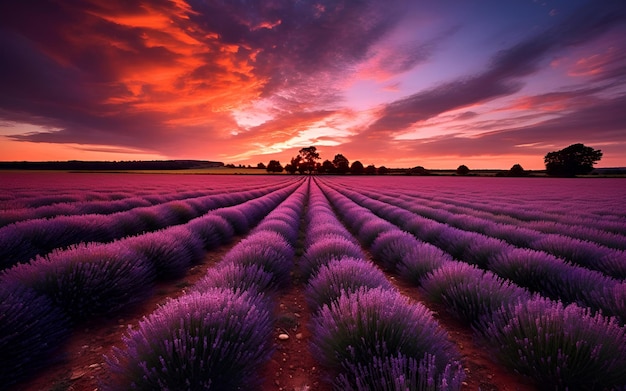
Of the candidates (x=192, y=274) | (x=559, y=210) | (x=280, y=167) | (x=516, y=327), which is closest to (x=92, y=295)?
(x=192, y=274)

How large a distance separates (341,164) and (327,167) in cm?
560

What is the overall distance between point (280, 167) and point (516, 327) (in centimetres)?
9090

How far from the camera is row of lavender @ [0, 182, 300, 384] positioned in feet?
6.23

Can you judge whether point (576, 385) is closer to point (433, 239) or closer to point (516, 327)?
point (516, 327)

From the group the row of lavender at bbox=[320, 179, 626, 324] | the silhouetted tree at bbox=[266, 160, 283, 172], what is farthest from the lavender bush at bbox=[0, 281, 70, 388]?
A: the silhouetted tree at bbox=[266, 160, 283, 172]

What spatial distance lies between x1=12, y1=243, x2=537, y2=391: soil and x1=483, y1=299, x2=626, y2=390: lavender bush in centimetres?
19

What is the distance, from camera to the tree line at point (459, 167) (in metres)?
54.4

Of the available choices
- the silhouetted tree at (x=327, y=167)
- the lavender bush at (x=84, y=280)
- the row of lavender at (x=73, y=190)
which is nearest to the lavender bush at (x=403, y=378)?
the lavender bush at (x=84, y=280)

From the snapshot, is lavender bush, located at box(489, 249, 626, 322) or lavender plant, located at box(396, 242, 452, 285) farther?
lavender plant, located at box(396, 242, 452, 285)

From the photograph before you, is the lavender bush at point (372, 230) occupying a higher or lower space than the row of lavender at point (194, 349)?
lower

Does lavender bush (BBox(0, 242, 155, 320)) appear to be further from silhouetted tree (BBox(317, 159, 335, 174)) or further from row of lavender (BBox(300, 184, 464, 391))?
silhouetted tree (BBox(317, 159, 335, 174))

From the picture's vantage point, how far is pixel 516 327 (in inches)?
78.6

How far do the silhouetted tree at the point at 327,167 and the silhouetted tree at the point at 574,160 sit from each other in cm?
5647

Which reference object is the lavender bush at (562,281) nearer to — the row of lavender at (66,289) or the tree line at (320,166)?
the row of lavender at (66,289)
